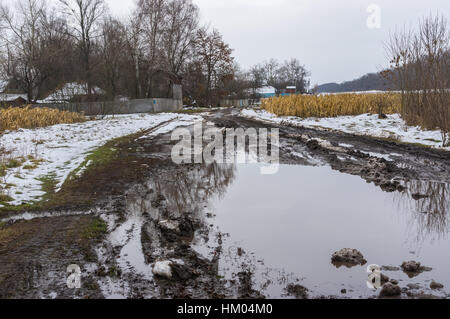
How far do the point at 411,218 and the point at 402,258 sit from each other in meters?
1.52

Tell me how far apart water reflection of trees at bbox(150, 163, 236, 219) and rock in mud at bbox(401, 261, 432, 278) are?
2972 mm

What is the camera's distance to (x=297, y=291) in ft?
10.2

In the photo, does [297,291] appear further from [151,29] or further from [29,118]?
[151,29]

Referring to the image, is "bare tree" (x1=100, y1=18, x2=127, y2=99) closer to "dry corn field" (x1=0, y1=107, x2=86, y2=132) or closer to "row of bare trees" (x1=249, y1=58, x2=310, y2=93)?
"dry corn field" (x1=0, y1=107, x2=86, y2=132)

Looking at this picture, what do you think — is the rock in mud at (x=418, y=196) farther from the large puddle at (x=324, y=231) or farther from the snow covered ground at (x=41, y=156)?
the snow covered ground at (x=41, y=156)

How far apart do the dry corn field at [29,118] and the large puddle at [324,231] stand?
579 inches

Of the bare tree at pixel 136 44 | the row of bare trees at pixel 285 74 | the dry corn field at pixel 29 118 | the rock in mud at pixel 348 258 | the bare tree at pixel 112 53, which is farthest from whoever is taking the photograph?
the row of bare trees at pixel 285 74

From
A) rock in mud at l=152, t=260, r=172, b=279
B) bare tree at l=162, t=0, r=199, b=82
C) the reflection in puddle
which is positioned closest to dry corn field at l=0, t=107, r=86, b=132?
the reflection in puddle

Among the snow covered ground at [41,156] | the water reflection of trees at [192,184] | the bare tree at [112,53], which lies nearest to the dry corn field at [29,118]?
the snow covered ground at [41,156]

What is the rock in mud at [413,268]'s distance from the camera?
3453 millimetres

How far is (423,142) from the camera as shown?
11.5 meters

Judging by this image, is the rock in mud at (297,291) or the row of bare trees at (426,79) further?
the row of bare trees at (426,79)
